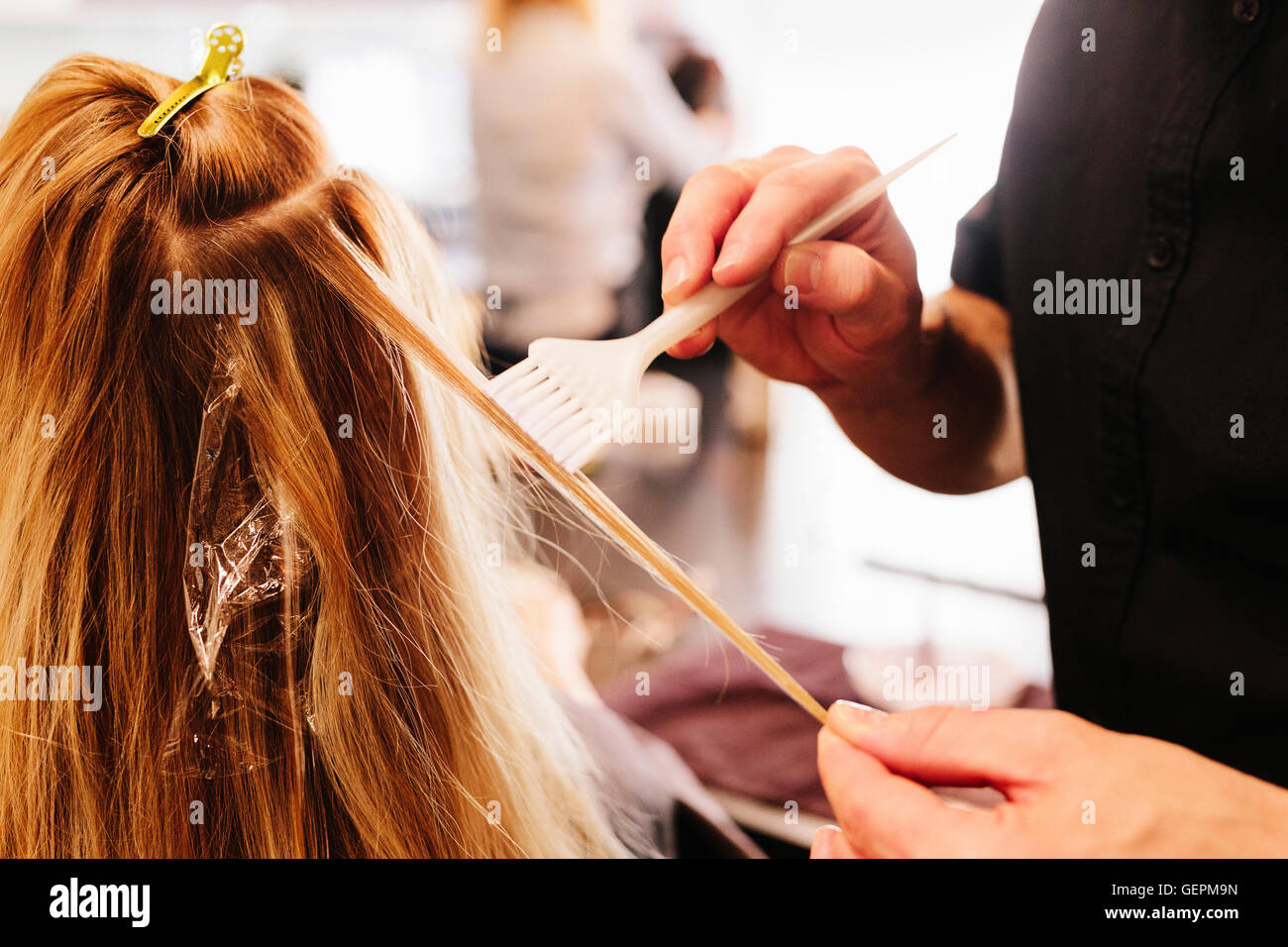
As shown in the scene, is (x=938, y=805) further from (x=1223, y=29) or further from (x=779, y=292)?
(x=1223, y=29)

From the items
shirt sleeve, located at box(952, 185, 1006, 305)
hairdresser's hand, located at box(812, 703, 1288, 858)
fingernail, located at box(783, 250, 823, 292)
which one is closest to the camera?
hairdresser's hand, located at box(812, 703, 1288, 858)

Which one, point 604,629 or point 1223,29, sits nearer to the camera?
point 1223,29

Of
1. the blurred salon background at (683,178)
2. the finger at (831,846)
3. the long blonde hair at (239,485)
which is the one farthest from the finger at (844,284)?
the finger at (831,846)

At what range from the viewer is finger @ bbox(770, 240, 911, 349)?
1.85 feet

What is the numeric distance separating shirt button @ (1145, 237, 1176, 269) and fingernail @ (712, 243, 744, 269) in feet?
1.16

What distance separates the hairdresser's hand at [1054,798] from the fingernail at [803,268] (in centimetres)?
32

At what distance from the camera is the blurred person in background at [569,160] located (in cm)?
74

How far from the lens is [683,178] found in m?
0.76

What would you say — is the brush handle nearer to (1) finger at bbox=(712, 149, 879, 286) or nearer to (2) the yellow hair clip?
(1) finger at bbox=(712, 149, 879, 286)

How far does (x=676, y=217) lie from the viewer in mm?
542

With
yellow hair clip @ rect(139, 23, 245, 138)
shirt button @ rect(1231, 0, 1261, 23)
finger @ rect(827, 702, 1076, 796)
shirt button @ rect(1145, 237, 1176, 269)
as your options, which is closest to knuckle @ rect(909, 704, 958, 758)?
finger @ rect(827, 702, 1076, 796)
